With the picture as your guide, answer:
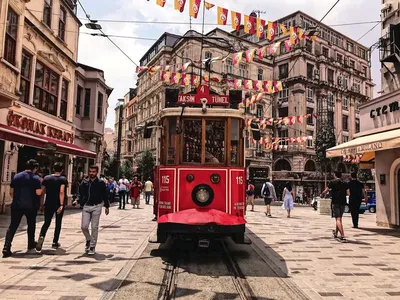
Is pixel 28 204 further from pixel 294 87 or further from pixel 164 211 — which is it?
pixel 294 87

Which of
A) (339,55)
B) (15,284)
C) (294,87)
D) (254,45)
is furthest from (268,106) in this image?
(15,284)

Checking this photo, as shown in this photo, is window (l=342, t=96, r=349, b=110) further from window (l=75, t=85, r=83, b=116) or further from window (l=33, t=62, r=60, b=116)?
window (l=33, t=62, r=60, b=116)

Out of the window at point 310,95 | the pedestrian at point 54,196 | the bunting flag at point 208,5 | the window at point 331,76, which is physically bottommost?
the pedestrian at point 54,196

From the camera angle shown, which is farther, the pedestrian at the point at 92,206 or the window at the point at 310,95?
the window at the point at 310,95

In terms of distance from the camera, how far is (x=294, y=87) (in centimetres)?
4338

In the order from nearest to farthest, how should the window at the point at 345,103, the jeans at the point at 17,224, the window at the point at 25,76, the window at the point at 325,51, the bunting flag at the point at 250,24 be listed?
the jeans at the point at 17,224 < the bunting flag at the point at 250,24 < the window at the point at 25,76 < the window at the point at 325,51 < the window at the point at 345,103

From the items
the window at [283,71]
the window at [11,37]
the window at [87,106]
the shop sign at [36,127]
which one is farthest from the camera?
the window at [283,71]

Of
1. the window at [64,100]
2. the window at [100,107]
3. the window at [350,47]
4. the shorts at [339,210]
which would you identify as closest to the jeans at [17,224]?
the shorts at [339,210]

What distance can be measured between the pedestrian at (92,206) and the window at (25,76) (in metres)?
9.11

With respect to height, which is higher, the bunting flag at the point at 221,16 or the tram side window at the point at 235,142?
the bunting flag at the point at 221,16

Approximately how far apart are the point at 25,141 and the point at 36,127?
4.25 metres

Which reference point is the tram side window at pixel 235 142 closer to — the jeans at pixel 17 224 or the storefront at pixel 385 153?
the jeans at pixel 17 224

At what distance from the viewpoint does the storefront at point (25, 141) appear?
38.2 feet

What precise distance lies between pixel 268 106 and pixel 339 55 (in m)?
13.4
